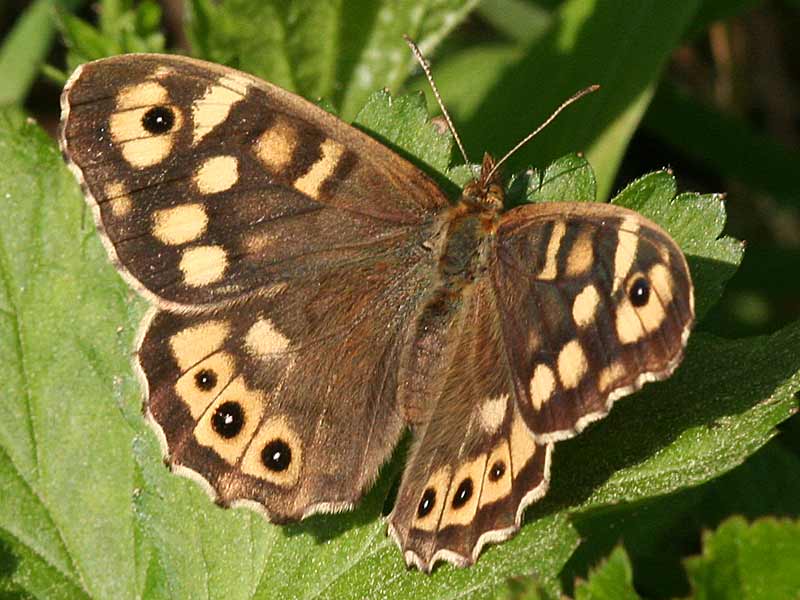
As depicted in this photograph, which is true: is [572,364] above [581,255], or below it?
below

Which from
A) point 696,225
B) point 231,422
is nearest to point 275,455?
point 231,422

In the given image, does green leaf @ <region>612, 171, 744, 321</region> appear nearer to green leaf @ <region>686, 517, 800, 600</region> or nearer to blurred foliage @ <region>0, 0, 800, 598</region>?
blurred foliage @ <region>0, 0, 800, 598</region>

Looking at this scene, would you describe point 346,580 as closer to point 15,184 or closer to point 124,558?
point 124,558

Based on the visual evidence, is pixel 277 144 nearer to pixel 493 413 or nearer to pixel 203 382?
pixel 203 382

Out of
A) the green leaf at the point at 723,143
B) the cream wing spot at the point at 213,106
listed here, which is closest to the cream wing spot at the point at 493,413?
the cream wing spot at the point at 213,106

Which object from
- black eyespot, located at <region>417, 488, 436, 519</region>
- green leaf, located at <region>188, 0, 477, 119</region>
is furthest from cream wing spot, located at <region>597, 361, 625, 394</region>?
green leaf, located at <region>188, 0, 477, 119</region>

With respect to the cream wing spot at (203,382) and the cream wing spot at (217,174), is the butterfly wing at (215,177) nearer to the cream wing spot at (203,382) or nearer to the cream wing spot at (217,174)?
the cream wing spot at (217,174)

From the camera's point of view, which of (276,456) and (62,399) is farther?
(62,399)
